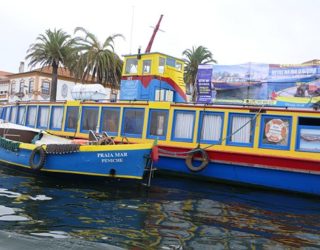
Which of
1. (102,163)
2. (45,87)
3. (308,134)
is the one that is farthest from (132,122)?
(45,87)

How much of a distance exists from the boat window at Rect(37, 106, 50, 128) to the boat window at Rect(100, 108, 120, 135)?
360 cm

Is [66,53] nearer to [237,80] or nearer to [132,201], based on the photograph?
[237,80]

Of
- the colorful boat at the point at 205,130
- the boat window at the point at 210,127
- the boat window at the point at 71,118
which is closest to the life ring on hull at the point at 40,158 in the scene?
the colorful boat at the point at 205,130

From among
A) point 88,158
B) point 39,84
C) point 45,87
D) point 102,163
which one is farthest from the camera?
point 45,87

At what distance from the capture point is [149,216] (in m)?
8.20

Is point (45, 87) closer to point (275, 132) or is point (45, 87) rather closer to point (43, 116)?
point (43, 116)

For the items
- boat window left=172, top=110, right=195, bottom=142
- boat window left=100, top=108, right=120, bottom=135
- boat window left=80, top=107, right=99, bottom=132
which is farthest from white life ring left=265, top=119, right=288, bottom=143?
boat window left=80, top=107, right=99, bottom=132

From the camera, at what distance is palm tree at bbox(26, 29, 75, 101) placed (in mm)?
32094

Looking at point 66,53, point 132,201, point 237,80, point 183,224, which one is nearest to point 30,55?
point 66,53

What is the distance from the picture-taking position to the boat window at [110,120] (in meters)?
15.2

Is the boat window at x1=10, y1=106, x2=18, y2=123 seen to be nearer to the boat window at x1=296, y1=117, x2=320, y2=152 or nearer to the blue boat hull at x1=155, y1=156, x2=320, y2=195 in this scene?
the blue boat hull at x1=155, y1=156, x2=320, y2=195

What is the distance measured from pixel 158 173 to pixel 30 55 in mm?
22677

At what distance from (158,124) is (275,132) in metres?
4.11

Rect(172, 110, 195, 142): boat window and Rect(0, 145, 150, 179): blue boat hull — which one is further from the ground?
Rect(172, 110, 195, 142): boat window
